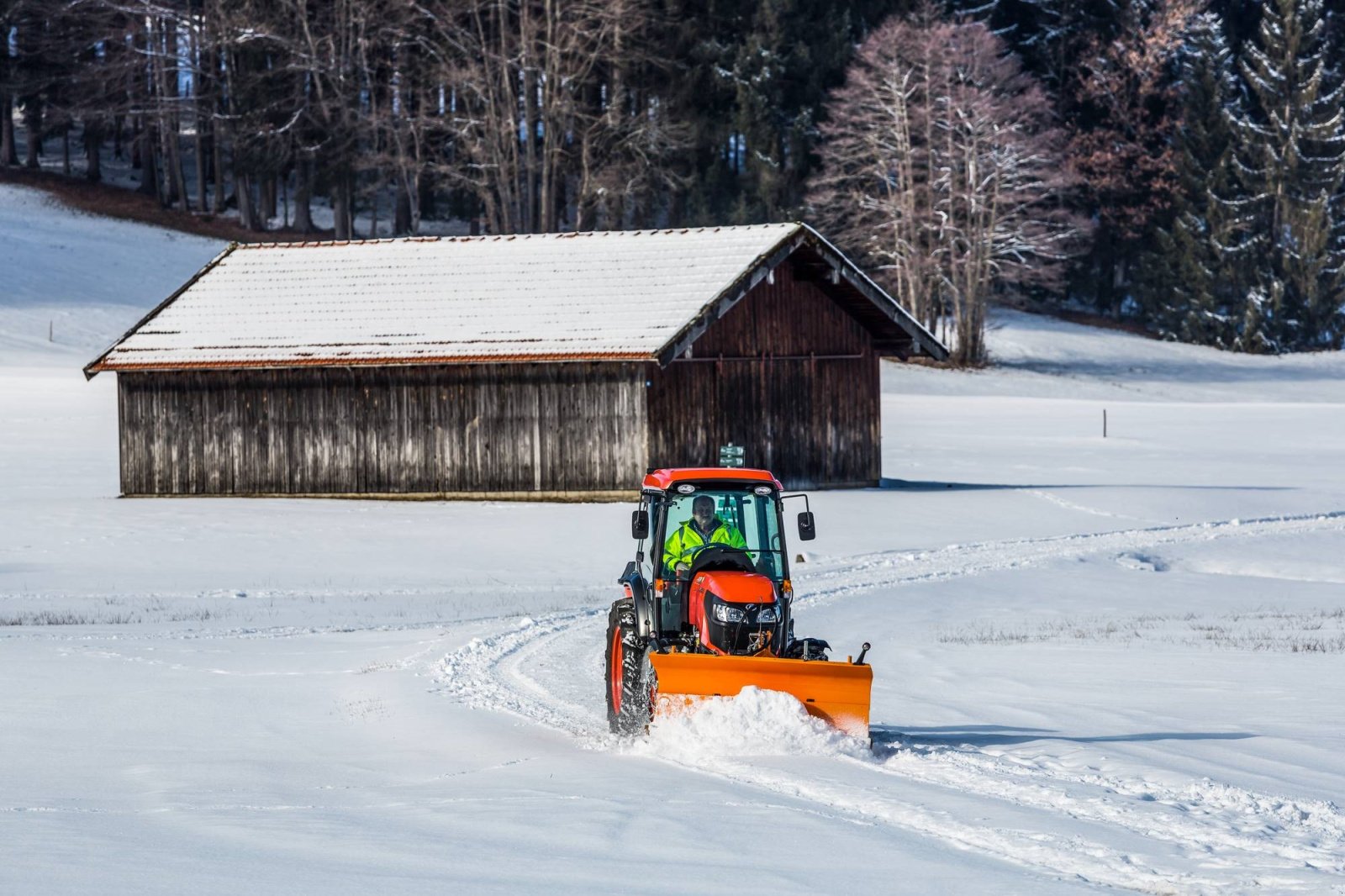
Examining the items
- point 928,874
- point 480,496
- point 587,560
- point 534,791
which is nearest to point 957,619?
point 587,560

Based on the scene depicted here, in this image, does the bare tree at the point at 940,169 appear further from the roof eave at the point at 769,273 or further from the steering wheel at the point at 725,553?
the steering wheel at the point at 725,553

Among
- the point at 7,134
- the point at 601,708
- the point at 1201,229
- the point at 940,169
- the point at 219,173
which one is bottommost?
the point at 601,708

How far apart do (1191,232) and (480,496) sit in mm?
50844

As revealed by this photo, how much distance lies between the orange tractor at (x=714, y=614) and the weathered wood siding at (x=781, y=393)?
2065 centimetres

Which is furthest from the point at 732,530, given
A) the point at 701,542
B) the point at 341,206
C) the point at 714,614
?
the point at 341,206

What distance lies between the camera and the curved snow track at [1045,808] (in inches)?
327

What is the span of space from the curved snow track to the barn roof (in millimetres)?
19449

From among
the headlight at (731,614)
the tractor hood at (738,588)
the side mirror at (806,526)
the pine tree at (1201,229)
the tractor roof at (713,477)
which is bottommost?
the headlight at (731,614)

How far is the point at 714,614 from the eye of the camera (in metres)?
11.8

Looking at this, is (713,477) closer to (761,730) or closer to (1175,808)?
(761,730)

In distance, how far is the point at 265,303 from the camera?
1443 inches

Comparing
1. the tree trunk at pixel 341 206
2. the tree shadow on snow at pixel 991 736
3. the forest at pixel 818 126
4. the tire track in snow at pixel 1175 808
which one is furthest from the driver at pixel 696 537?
the tree trunk at pixel 341 206

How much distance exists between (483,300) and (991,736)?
80.6 ft

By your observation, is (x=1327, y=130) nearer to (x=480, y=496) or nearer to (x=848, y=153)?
(x=848, y=153)
